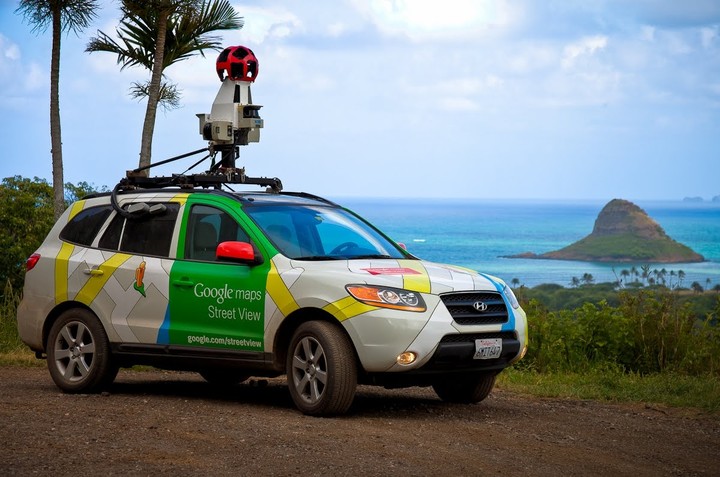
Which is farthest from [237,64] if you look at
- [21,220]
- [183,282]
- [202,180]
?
[21,220]

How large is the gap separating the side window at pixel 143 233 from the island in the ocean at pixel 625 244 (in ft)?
356

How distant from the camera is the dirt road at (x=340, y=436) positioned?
7645 mm

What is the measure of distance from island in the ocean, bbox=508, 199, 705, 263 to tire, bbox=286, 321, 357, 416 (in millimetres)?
109358

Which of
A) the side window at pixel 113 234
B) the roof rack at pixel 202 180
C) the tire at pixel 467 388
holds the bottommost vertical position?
the tire at pixel 467 388

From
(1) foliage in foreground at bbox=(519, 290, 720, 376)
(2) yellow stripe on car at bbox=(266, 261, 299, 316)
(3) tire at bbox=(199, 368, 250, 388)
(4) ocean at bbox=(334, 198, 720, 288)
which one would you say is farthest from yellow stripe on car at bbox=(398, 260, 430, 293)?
(4) ocean at bbox=(334, 198, 720, 288)

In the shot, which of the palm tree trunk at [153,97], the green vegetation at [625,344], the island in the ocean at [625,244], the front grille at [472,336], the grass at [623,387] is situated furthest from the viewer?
the island in the ocean at [625,244]

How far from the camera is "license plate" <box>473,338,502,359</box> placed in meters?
9.59

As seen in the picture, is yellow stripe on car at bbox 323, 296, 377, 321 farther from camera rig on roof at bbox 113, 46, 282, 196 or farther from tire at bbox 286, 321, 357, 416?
camera rig on roof at bbox 113, 46, 282, 196

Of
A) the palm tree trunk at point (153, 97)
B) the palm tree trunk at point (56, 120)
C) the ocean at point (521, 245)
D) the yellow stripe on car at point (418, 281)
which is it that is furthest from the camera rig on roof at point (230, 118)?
the ocean at point (521, 245)

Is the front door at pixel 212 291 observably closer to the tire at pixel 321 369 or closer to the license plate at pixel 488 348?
the tire at pixel 321 369

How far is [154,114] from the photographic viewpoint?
20.0 metres

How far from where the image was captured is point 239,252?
9.85 metres

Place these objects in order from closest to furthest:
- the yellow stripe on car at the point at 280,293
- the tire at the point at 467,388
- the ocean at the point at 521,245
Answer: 1. the yellow stripe on car at the point at 280,293
2. the tire at the point at 467,388
3. the ocean at the point at 521,245

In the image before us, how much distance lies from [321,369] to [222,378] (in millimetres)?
2850
